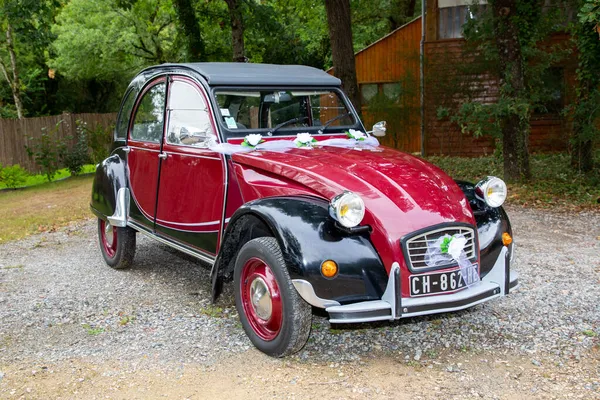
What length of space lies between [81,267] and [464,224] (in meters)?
4.73

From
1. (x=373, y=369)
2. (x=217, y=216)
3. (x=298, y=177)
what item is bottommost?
(x=373, y=369)

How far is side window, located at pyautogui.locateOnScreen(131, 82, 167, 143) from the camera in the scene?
5.67m

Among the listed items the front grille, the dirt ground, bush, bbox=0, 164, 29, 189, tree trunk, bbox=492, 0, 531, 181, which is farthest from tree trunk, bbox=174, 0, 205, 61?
the front grille

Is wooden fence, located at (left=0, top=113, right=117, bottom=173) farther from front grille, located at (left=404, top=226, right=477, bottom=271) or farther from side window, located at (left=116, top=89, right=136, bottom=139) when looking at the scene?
front grille, located at (left=404, top=226, right=477, bottom=271)

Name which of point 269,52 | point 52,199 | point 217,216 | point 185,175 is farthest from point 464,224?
point 269,52

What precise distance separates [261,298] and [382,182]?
3.85ft

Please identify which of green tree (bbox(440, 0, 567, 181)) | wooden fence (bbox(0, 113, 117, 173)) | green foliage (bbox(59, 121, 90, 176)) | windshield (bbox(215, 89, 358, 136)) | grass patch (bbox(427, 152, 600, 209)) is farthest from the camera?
wooden fence (bbox(0, 113, 117, 173))

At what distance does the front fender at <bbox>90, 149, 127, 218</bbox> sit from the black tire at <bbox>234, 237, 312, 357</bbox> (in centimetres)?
251

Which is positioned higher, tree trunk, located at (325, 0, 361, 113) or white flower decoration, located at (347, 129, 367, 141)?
tree trunk, located at (325, 0, 361, 113)

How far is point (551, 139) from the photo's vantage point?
17.5 m

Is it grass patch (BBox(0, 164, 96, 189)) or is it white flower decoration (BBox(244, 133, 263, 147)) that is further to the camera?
grass patch (BBox(0, 164, 96, 189))

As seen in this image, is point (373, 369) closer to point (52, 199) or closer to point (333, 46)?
point (333, 46)

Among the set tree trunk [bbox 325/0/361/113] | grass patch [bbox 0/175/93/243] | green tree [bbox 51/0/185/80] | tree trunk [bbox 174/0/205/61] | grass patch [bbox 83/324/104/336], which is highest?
green tree [bbox 51/0/185/80]

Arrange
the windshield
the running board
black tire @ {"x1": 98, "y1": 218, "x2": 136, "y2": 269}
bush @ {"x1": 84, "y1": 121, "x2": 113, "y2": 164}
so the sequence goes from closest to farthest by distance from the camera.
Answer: the running board
the windshield
black tire @ {"x1": 98, "y1": 218, "x2": 136, "y2": 269}
bush @ {"x1": 84, "y1": 121, "x2": 113, "y2": 164}
